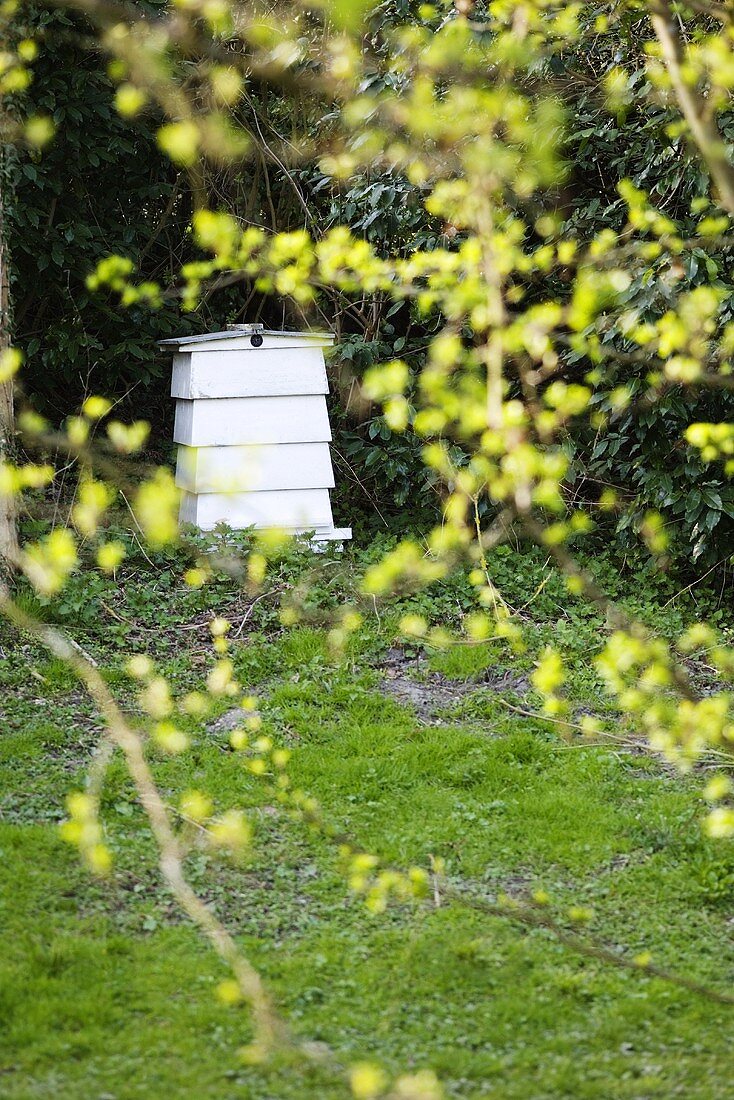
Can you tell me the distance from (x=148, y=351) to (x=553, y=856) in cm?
381

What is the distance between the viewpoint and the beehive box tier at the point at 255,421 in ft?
15.9

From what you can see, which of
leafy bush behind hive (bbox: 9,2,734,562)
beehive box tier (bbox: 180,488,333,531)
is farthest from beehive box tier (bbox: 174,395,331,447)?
leafy bush behind hive (bbox: 9,2,734,562)

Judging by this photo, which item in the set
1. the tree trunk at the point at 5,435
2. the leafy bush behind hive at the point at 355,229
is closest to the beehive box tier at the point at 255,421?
the leafy bush behind hive at the point at 355,229

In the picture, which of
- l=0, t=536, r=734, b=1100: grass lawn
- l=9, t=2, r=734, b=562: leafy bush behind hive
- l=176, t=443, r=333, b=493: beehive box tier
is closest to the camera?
l=0, t=536, r=734, b=1100: grass lawn

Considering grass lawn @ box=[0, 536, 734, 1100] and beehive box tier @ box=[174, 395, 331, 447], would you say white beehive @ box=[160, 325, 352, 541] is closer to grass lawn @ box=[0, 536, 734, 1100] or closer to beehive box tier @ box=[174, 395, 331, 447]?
beehive box tier @ box=[174, 395, 331, 447]

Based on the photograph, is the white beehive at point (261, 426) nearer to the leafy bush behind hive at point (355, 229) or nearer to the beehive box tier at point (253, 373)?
the beehive box tier at point (253, 373)

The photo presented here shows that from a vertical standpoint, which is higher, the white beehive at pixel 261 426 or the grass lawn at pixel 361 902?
the white beehive at pixel 261 426

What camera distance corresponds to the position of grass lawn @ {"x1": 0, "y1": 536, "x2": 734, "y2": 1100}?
6.91 ft

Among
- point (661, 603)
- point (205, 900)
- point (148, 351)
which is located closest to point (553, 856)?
point (205, 900)

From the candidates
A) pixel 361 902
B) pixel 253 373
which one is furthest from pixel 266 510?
pixel 361 902

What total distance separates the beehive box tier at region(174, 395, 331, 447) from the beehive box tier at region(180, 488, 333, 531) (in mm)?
239

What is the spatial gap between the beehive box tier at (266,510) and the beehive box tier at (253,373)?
451 millimetres

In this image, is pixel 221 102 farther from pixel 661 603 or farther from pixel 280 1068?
pixel 280 1068

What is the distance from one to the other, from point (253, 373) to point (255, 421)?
0.22 m
